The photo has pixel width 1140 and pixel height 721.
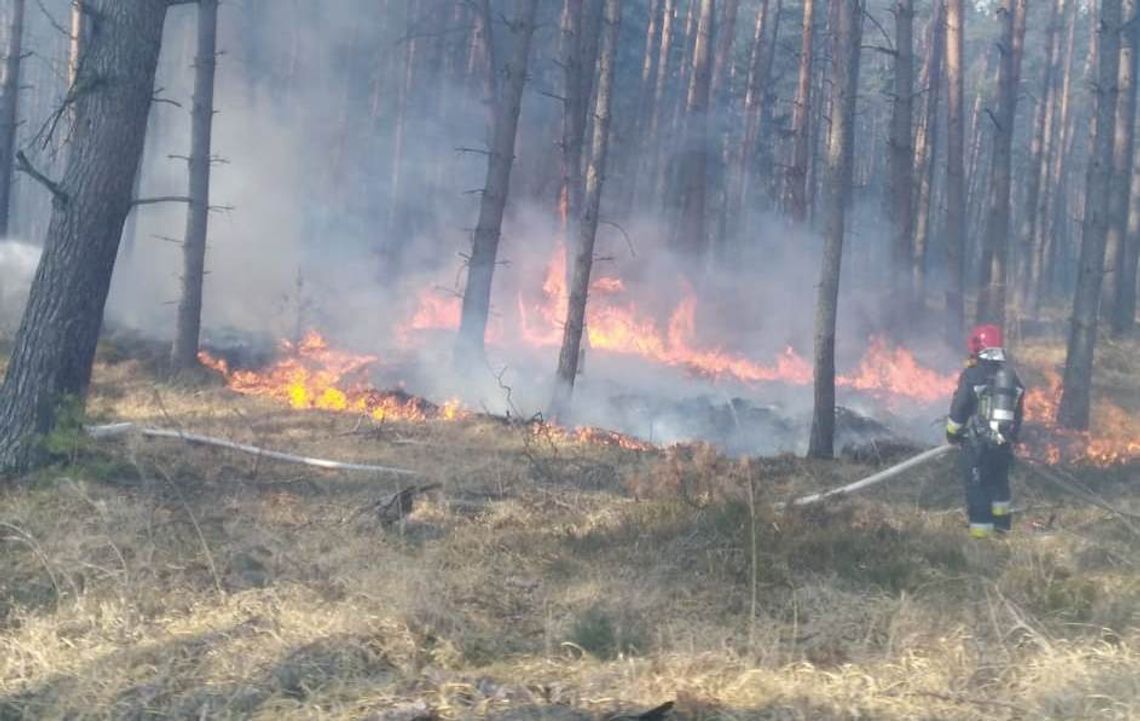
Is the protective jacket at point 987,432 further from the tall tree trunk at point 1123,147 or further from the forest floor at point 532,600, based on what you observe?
the tall tree trunk at point 1123,147

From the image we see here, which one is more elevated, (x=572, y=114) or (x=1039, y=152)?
(x=1039, y=152)

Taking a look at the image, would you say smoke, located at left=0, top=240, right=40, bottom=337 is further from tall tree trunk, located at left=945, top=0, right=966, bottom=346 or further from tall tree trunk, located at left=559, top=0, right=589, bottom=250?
tall tree trunk, located at left=945, top=0, right=966, bottom=346

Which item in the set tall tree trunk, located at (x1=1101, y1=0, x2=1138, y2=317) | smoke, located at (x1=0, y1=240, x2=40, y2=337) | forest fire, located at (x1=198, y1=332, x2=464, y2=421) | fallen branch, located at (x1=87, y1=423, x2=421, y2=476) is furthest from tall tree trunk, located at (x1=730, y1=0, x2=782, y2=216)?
fallen branch, located at (x1=87, y1=423, x2=421, y2=476)

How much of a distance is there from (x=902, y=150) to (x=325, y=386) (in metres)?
11.9

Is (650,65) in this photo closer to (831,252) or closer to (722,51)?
(722,51)

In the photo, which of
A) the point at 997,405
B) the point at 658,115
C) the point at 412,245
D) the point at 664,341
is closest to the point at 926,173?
the point at 658,115

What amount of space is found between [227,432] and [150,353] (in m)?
5.80

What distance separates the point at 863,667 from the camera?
551cm

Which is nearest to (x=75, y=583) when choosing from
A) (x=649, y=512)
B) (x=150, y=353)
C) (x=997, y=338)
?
(x=649, y=512)

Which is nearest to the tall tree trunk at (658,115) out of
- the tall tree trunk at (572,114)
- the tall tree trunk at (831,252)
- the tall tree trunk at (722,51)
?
the tall tree trunk at (722,51)

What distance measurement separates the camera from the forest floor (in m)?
5.10

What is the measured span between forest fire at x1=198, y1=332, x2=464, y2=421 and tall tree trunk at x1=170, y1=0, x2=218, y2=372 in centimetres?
65

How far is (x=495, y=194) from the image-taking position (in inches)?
615

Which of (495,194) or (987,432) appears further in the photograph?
(495,194)
